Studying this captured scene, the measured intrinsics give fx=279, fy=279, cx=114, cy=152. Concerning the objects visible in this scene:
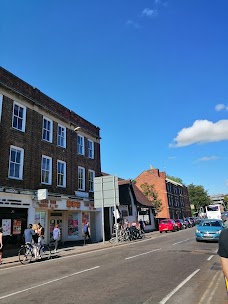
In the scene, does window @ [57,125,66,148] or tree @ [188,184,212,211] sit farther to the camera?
tree @ [188,184,212,211]

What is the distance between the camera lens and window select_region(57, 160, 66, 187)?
77.9 ft

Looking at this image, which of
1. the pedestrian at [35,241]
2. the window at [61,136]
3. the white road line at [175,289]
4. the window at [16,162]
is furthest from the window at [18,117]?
the white road line at [175,289]

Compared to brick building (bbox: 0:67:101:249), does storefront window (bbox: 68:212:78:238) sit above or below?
below

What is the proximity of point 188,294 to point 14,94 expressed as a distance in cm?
1765

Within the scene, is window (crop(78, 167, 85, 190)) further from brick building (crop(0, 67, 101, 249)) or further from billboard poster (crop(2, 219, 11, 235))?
billboard poster (crop(2, 219, 11, 235))

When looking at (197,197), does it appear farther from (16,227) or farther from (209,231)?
(16,227)

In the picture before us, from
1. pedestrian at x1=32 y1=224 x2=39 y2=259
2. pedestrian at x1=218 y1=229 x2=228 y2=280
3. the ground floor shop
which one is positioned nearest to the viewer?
pedestrian at x1=218 y1=229 x2=228 y2=280

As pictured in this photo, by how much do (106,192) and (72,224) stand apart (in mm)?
4386

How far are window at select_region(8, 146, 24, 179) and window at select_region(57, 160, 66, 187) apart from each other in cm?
454

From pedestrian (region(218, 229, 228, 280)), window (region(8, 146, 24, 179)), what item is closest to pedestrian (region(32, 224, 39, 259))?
window (region(8, 146, 24, 179))

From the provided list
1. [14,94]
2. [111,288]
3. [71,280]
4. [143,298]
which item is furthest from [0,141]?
[143,298]

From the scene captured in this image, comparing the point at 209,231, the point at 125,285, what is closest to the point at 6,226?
the point at 125,285

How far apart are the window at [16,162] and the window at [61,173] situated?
454cm

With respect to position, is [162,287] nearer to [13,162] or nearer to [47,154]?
[13,162]
